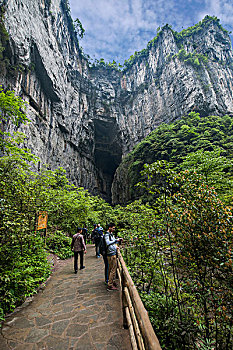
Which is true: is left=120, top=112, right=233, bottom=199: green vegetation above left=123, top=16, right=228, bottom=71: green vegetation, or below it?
below

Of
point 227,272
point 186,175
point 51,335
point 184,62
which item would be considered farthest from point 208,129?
point 51,335

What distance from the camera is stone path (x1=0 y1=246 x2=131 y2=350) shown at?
7.32 ft

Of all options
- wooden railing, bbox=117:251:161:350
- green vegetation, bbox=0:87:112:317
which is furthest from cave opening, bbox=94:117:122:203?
wooden railing, bbox=117:251:161:350

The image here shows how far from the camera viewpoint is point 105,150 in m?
32.7

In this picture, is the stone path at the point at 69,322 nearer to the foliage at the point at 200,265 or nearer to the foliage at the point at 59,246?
the foliage at the point at 200,265

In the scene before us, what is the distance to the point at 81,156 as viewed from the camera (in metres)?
26.5

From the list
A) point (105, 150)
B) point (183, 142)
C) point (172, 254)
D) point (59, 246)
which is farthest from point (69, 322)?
point (105, 150)

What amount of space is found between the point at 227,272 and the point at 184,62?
32.7m

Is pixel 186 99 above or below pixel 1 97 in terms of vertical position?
above

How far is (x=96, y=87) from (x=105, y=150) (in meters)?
12.7

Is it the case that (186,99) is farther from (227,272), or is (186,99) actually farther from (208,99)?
(227,272)

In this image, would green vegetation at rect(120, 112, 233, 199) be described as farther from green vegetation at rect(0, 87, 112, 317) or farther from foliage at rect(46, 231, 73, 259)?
green vegetation at rect(0, 87, 112, 317)

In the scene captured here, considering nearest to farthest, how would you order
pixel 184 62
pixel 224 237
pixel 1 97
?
pixel 224 237
pixel 1 97
pixel 184 62

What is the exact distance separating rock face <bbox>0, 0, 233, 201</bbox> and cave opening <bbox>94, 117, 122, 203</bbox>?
0.65 ft
